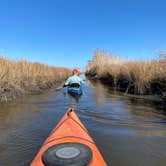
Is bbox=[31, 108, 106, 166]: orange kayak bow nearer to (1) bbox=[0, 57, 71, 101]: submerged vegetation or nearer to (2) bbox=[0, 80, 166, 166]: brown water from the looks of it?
(2) bbox=[0, 80, 166, 166]: brown water

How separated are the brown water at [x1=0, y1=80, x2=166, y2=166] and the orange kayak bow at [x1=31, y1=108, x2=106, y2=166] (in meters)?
0.97

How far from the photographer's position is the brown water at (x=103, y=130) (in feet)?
14.8

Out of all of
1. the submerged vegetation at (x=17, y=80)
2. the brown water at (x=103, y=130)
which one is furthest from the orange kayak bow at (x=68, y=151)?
the submerged vegetation at (x=17, y=80)

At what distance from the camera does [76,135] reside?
379 cm

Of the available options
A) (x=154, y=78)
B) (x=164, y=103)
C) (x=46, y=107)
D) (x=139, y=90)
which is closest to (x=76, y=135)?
(x=46, y=107)

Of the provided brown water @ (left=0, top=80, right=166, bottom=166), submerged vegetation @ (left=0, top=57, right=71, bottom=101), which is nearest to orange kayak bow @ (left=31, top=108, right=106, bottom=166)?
brown water @ (left=0, top=80, right=166, bottom=166)

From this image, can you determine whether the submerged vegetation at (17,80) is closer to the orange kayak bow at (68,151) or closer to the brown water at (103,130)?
the brown water at (103,130)

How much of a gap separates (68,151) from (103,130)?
3232 millimetres

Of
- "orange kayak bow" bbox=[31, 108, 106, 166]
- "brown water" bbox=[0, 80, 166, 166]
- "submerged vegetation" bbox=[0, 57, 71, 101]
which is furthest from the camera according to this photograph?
"submerged vegetation" bbox=[0, 57, 71, 101]

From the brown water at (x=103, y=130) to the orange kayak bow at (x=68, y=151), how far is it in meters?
0.97

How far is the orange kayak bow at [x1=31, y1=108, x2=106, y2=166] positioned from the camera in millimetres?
2891

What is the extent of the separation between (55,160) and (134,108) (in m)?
6.90

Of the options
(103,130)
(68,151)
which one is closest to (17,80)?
(103,130)

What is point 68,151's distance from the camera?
3.11m
